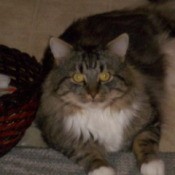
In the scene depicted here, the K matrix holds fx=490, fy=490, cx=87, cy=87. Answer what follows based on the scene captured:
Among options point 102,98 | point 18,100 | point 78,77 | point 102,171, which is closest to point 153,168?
point 102,171

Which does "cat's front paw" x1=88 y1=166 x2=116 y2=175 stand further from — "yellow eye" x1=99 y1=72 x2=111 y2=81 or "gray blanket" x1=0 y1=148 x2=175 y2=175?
"yellow eye" x1=99 y1=72 x2=111 y2=81

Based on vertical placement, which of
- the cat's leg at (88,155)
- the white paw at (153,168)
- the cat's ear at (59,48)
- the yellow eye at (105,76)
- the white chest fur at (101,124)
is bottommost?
the cat's leg at (88,155)

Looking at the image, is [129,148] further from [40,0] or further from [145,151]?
[40,0]

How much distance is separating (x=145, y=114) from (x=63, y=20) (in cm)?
101

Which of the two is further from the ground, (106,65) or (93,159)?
(106,65)

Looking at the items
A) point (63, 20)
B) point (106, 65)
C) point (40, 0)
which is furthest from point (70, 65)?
point (40, 0)

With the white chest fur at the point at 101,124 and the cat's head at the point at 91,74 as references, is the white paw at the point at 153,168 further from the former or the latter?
the cat's head at the point at 91,74

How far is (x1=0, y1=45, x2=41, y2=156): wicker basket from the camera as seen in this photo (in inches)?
67.7

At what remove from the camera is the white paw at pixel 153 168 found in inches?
69.3

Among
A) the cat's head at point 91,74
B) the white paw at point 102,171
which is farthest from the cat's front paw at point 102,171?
the cat's head at point 91,74

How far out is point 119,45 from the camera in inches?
68.0

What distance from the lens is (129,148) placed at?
6.26 ft

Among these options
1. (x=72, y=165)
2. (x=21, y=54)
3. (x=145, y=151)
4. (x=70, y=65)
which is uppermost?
(x=70, y=65)

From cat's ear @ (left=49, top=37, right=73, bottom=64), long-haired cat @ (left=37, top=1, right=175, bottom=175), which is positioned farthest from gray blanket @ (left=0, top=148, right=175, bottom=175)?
cat's ear @ (left=49, top=37, right=73, bottom=64)
